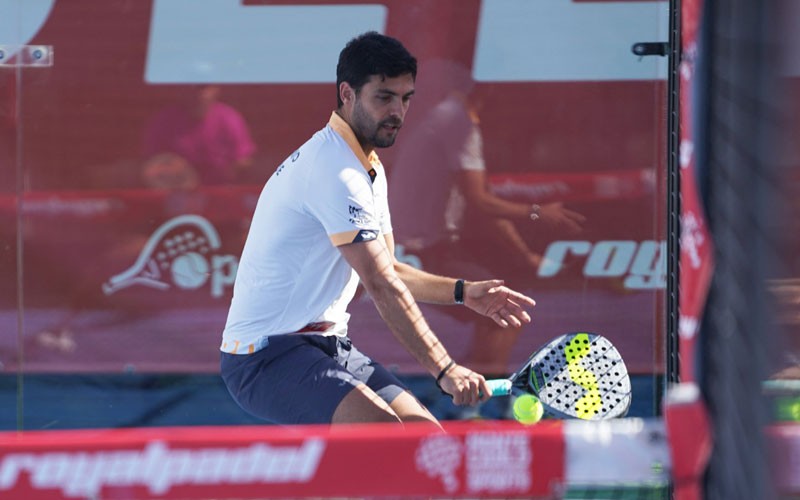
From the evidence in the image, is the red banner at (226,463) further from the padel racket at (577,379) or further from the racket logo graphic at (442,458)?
the padel racket at (577,379)

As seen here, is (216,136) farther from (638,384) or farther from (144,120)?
(638,384)

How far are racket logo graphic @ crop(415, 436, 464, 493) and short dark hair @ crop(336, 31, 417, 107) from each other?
2246 millimetres

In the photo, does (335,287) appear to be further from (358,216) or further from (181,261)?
(181,261)

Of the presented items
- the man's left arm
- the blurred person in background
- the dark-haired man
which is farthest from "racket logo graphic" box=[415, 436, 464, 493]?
the blurred person in background

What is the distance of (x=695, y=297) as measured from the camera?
1.91m

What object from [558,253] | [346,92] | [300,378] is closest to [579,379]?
[300,378]

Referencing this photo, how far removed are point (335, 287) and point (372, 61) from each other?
2.35 feet

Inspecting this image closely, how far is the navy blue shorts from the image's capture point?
3863 millimetres

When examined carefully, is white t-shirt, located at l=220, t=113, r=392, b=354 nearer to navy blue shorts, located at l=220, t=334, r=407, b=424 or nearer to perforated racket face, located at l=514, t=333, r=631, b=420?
navy blue shorts, located at l=220, t=334, r=407, b=424

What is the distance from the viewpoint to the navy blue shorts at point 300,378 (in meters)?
3.86

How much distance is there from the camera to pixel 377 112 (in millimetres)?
4070

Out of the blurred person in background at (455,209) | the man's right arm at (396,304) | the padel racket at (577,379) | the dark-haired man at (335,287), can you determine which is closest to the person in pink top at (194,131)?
the blurred person in background at (455,209)

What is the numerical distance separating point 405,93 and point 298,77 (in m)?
1.74

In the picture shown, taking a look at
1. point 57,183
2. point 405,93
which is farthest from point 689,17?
point 57,183
